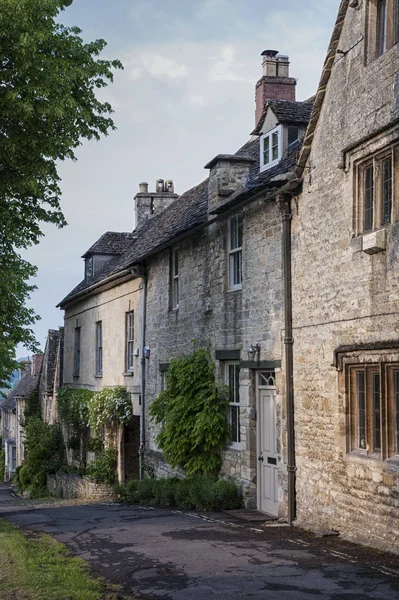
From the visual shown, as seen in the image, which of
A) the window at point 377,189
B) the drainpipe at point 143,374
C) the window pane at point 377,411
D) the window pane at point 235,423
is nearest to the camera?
the window at point 377,189

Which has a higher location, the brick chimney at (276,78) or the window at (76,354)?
the brick chimney at (276,78)

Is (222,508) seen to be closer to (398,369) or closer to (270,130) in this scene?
(398,369)

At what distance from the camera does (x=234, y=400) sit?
17891mm

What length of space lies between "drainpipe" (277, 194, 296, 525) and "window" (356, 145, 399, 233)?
2.51 metres

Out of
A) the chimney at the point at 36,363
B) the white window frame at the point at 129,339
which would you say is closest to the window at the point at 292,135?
the white window frame at the point at 129,339

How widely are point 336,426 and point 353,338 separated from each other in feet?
5.12

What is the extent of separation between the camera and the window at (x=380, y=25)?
12086mm

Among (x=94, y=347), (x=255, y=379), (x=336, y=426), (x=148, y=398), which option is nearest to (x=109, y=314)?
(x=94, y=347)

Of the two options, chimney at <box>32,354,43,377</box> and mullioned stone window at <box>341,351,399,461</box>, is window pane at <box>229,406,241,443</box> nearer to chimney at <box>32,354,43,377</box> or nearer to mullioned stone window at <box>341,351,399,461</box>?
mullioned stone window at <box>341,351,399,461</box>

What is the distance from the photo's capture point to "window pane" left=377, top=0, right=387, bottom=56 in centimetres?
1235

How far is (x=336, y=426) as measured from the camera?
43.1 ft

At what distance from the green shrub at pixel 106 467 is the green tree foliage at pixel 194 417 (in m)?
6.67

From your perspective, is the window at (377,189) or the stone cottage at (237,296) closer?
the window at (377,189)

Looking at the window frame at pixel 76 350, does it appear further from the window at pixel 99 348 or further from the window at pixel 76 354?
the window at pixel 99 348
